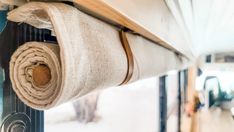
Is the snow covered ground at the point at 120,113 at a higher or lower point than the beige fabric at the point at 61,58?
lower

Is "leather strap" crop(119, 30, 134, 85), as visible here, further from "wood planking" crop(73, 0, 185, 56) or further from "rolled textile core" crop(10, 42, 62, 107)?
"rolled textile core" crop(10, 42, 62, 107)

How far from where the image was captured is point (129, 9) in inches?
19.5

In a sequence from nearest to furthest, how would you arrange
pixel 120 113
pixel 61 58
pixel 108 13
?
1. pixel 61 58
2. pixel 108 13
3. pixel 120 113

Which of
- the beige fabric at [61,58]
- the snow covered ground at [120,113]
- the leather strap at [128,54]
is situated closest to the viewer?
the beige fabric at [61,58]

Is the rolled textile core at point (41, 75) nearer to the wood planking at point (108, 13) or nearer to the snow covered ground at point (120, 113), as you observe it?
the wood planking at point (108, 13)

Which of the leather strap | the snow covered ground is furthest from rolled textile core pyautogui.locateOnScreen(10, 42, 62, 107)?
the snow covered ground

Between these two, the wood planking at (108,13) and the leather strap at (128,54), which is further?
the leather strap at (128,54)

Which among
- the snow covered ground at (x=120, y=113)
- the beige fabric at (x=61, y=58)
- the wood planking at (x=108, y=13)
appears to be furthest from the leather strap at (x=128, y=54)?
the snow covered ground at (x=120, y=113)

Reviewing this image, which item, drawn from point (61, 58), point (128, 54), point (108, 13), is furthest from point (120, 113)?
point (61, 58)

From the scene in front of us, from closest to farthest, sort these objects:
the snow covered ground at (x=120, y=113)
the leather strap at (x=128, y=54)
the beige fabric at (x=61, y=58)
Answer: the beige fabric at (x=61, y=58)
the leather strap at (x=128, y=54)
the snow covered ground at (x=120, y=113)

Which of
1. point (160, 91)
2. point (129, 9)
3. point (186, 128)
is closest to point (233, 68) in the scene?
point (186, 128)

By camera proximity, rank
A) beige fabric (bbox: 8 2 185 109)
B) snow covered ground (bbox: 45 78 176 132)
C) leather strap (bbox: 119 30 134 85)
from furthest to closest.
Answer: snow covered ground (bbox: 45 78 176 132) → leather strap (bbox: 119 30 134 85) → beige fabric (bbox: 8 2 185 109)

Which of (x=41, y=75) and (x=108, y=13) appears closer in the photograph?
(x=41, y=75)

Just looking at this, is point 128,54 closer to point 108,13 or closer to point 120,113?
point 108,13
